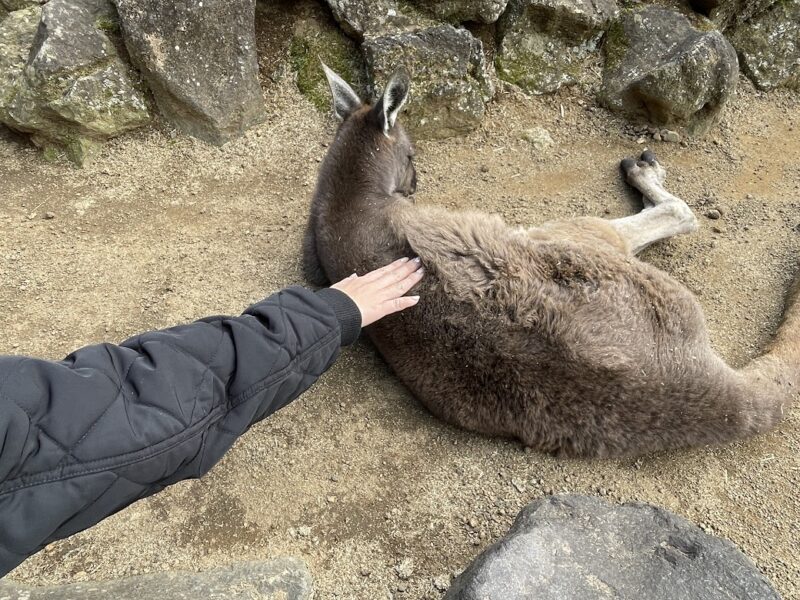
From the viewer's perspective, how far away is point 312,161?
533 cm

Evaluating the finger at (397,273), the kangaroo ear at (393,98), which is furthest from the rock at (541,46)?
the finger at (397,273)

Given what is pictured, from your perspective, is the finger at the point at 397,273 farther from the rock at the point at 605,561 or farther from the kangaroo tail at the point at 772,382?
the kangaroo tail at the point at 772,382

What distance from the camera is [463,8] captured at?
→ 551 centimetres

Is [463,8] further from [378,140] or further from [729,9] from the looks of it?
[729,9]

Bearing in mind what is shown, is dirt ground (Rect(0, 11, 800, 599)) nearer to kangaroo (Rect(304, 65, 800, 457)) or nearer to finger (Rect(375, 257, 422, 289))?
kangaroo (Rect(304, 65, 800, 457))

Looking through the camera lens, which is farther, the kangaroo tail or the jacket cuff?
the kangaroo tail

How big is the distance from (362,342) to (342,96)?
2.04m

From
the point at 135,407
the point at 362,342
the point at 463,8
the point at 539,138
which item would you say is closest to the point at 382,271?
the point at 362,342

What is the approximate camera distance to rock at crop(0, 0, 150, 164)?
504cm

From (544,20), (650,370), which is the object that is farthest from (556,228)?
(544,20)

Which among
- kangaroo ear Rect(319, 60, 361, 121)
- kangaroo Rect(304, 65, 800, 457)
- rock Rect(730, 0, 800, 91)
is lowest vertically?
kangaroo Rect(304, 65, 800, 457)

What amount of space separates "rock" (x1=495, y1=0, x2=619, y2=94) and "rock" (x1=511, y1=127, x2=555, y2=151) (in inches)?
20.0

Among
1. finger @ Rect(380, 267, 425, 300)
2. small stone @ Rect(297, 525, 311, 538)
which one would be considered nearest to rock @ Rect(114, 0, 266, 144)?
Result: finger @ Rect(380, 267, 425, 300)

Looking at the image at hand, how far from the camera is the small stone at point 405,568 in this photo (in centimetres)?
294
